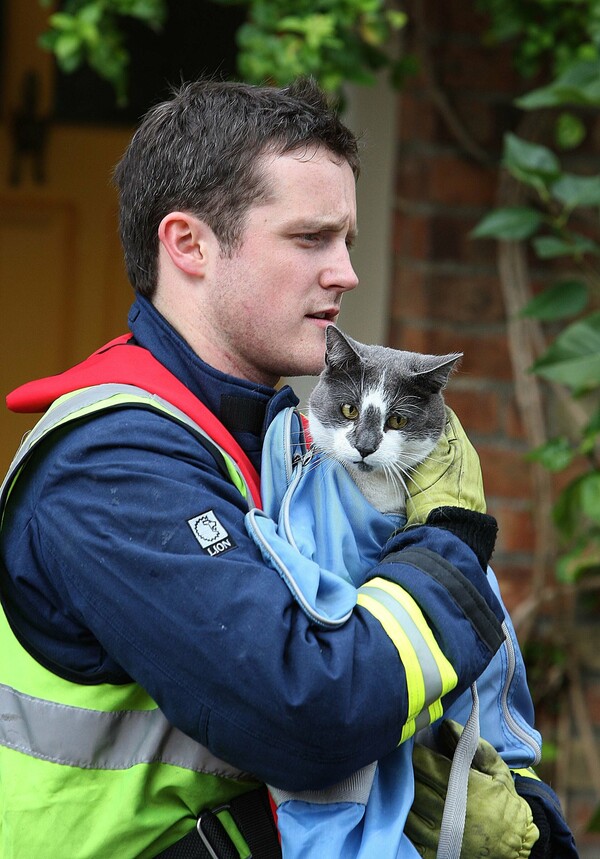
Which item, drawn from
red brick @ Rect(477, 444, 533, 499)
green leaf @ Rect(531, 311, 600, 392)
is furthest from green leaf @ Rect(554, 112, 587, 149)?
red brick @ Rect(477, 444, 533, 499)

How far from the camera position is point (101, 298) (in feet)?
10.4

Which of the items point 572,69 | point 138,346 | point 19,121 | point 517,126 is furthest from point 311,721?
point 19,121

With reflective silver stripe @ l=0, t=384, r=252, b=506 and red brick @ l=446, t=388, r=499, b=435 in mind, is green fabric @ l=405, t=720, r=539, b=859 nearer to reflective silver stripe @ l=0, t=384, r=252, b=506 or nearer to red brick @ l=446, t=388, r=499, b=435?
reflective silver stripe @ l=0, t=384, r=252, b=506

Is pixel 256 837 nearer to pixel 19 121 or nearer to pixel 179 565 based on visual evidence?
pixel 179 565

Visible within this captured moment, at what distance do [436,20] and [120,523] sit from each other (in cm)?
209

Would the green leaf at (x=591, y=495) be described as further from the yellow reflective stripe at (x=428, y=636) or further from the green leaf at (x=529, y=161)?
the yellow reflective stripe at (x=428, y=636)

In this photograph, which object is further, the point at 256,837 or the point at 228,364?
the point at 228,364

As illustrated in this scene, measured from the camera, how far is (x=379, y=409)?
4.57 feet

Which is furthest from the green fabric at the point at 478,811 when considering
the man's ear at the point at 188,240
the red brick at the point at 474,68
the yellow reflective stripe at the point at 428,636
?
the red brick at the point at 474,68

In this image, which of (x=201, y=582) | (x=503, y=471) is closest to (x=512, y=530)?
(x=503, y=471)

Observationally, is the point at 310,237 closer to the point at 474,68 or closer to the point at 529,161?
the point at 529,161

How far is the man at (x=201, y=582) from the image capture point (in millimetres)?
1046

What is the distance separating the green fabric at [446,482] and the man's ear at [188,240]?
1.28 ft

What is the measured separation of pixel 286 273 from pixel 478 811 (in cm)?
69
